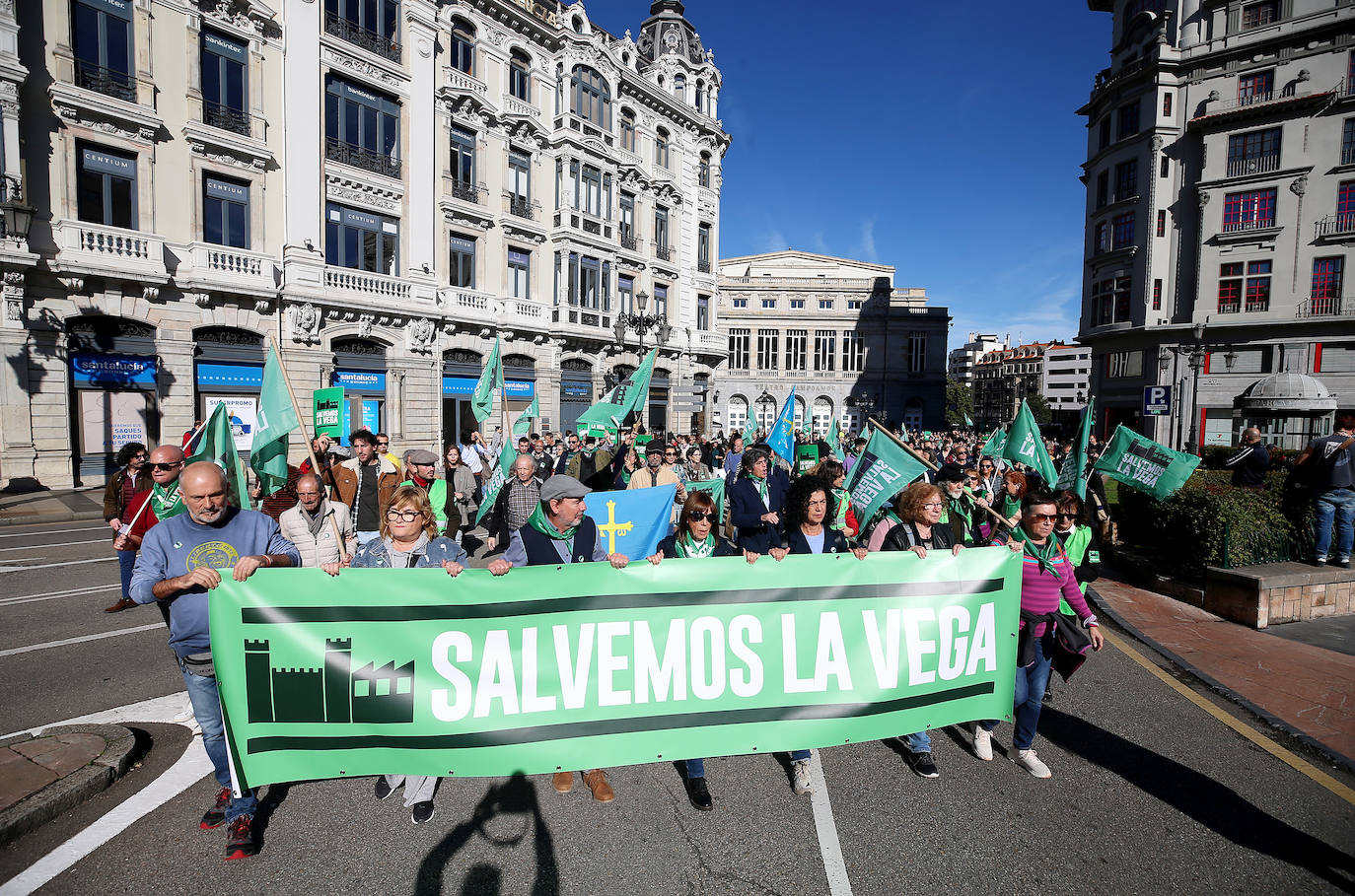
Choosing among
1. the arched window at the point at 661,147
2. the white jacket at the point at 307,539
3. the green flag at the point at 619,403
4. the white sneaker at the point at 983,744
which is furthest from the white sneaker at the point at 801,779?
the arched window at the point at 661,147

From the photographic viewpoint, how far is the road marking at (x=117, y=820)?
320 cm

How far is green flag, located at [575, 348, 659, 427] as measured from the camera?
1242 cm

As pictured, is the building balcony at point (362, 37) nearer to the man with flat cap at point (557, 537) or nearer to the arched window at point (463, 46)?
the arched window at point (463, 46)

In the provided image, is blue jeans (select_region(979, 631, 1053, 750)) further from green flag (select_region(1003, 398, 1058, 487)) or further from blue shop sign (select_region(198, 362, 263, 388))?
blue shop sign (select_region(198, 362, 263, 388))

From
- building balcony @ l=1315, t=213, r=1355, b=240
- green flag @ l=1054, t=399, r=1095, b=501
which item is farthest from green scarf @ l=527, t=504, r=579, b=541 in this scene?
building balcony @ l=1315, t=213, r=1355, b=240

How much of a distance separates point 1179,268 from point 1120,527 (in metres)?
32.0

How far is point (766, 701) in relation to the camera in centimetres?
393

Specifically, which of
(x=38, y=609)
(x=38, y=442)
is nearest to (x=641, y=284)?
(x=38, y=442)

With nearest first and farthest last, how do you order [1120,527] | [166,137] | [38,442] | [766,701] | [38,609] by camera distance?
1. [766,701]
2. [38,609]
3. [1120,527]
4. [38,442]
5. [166,137]

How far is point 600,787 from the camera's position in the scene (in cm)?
405

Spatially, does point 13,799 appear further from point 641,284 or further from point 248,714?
point 641,284

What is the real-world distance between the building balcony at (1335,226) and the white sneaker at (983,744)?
1599 inches

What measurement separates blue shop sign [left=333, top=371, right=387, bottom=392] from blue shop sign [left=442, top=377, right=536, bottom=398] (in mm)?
2391

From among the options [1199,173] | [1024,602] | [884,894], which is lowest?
[884,894]
